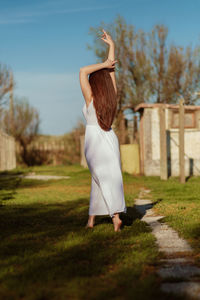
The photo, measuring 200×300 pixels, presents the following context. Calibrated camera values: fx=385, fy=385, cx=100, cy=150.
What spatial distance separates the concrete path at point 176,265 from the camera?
2.55 m

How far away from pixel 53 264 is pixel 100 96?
2.10 meters

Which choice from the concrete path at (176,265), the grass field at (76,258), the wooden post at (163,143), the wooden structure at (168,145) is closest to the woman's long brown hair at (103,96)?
the grass field at (76,258)

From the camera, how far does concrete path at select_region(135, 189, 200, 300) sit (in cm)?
255

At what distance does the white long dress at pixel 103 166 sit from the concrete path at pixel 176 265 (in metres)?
0.61

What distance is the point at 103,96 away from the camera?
4.50 meters

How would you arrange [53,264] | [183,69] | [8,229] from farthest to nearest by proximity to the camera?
[183,69] → [8,229] → [53,264]

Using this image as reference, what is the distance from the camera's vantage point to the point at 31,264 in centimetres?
316

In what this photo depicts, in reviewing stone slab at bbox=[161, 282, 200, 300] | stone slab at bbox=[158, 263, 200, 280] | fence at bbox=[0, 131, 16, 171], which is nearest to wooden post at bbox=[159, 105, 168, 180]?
fence at bbox=[0, 131, 16, 171]

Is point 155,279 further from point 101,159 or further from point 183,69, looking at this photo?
point 183,69

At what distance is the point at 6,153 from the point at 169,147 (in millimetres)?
8955

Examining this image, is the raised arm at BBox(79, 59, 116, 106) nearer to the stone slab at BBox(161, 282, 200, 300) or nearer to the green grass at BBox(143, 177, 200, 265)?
the green grass at BBox(143, 177, 200, 265)

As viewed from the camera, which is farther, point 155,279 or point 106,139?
point 106,139

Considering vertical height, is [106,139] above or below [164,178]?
above

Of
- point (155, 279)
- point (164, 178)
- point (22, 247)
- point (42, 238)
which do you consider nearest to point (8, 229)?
point (42, 238)
